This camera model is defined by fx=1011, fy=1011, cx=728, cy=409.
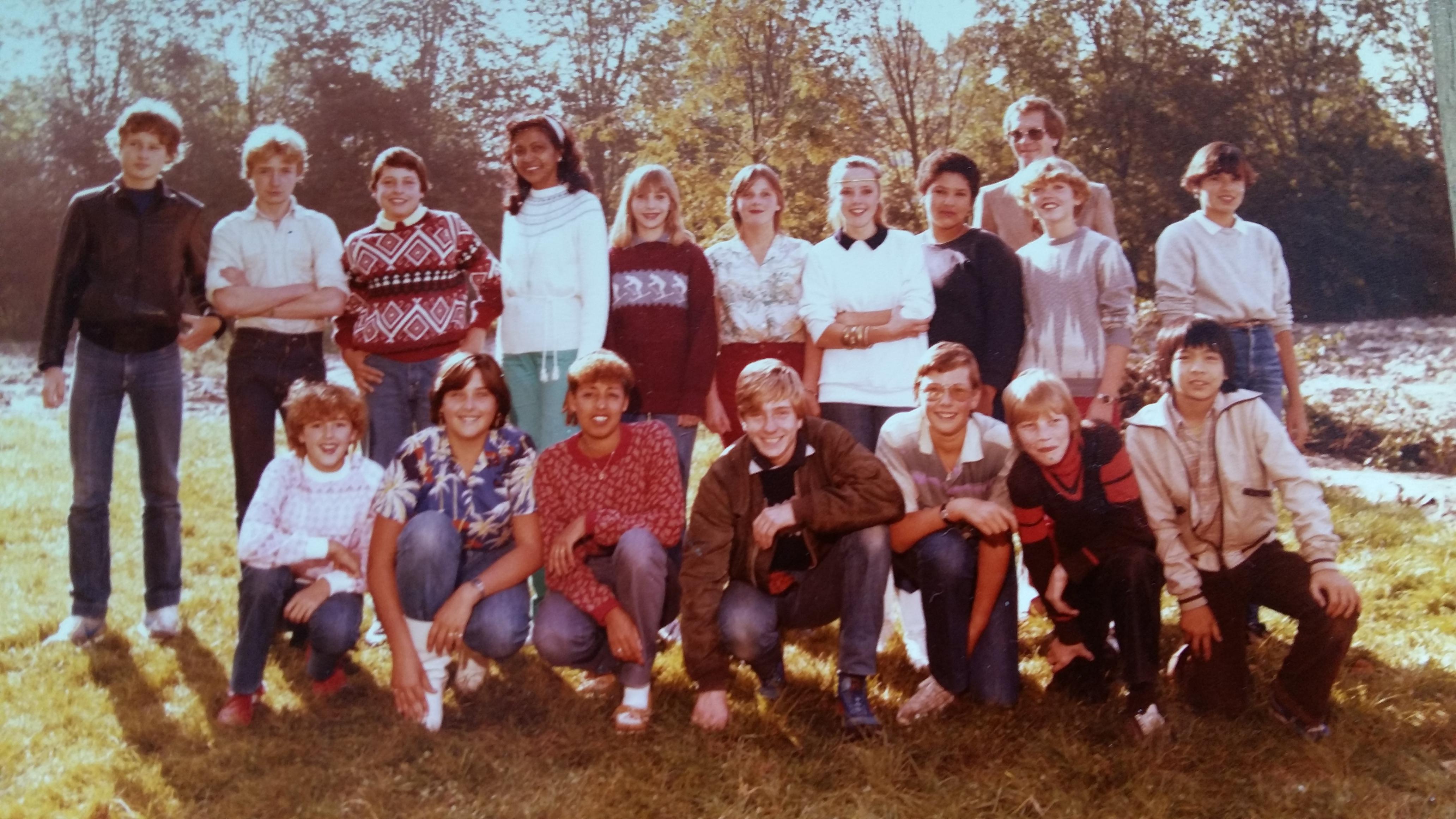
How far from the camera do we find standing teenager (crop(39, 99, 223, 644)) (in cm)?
330

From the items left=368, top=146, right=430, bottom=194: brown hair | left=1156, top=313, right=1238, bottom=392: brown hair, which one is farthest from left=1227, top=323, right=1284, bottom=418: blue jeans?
left=368, top=146, right=430, bottom=194: brown hair

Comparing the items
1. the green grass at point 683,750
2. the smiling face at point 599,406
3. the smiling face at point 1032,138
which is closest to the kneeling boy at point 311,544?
the green grass at point 683,750

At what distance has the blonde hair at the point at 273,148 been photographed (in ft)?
10.8

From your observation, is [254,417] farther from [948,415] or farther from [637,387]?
[948,415]

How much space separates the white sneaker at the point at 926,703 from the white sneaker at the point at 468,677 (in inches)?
46.4

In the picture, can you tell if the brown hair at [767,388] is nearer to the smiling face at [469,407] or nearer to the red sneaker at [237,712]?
the smiling face at [469,407]

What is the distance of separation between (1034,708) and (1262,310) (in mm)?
1491

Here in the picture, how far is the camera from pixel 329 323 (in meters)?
3.45

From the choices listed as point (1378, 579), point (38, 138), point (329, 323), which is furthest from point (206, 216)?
point (1378, 579)

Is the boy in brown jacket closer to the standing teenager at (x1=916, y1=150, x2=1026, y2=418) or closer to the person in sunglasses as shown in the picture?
the standing teenager at (x1=916, y1=150, x2=1026, y2=418)

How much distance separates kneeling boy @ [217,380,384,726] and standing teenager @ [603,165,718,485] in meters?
0.84

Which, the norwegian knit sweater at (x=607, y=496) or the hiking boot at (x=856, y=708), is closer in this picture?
the hiking boot at (x=856, y=708)

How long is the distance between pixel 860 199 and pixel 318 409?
1.70 meters

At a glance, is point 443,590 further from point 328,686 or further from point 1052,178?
point 1052,178
